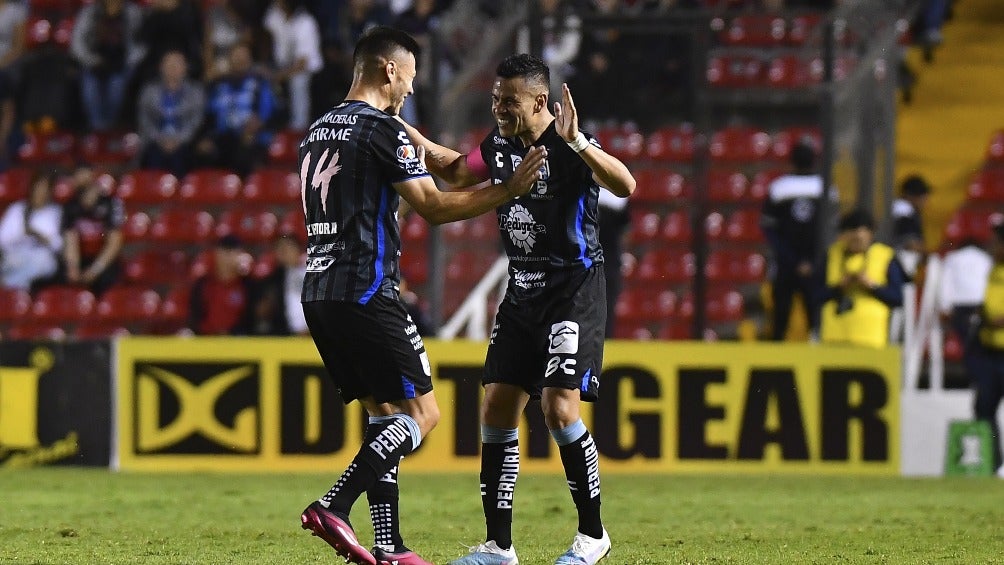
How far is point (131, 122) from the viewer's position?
60.2ft

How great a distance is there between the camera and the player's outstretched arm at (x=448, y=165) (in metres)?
7.30

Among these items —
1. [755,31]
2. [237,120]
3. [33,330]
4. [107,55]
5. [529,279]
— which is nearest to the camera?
[529,279]

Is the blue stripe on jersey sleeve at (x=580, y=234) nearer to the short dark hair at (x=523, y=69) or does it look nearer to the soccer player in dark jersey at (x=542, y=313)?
the soccer player in dark jersey at (x=542, y=313)

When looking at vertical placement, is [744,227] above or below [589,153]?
below

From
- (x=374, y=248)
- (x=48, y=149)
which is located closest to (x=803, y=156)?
(x=374, y=248)

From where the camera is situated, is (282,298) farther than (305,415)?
Yes

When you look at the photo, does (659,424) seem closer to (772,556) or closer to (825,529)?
(825,529)

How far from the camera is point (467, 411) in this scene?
12414mm

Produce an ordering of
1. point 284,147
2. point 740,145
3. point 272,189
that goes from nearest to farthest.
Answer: point 740,145
point 272,189
point 284,147

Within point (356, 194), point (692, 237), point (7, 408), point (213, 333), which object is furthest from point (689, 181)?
point (356, 194)

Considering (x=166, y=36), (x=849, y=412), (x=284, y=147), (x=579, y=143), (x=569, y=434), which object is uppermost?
(x=166, y=36)

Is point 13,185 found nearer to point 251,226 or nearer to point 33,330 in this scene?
point 33,330

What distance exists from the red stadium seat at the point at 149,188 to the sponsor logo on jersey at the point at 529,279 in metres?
10.5

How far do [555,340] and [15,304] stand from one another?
34.2 ft
